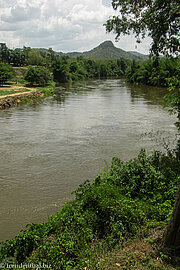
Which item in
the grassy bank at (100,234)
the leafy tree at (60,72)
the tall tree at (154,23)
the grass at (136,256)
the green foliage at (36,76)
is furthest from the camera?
the leafy tree at (60,72)

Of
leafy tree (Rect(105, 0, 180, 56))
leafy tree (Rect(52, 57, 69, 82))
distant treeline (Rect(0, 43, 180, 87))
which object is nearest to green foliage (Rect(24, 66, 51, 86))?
distant treeline (Rect(0, 43, 180, 87))

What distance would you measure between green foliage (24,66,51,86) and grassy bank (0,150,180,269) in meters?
50.0

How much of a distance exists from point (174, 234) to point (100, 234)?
1.84 meters

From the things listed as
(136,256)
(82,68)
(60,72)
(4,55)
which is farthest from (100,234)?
(82,68)

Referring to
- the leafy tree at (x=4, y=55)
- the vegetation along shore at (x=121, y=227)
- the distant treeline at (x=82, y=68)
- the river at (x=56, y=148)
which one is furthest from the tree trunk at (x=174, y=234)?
the leafy tree at (x=4, y=55)

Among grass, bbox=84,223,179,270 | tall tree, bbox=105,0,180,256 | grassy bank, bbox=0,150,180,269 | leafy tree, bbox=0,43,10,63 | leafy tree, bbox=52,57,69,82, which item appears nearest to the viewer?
grass, bbox=84,223,179,270

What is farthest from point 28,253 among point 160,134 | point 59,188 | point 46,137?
point 160,134

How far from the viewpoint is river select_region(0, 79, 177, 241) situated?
28.2 feet

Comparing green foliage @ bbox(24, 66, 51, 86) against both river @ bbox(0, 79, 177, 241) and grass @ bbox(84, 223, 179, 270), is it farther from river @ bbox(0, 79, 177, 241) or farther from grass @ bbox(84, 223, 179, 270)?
grass @ bbox(84, 223, 179, 270)

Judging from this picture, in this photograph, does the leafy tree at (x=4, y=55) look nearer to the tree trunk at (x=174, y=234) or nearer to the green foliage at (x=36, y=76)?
the green foliage at (x=36, y=76)

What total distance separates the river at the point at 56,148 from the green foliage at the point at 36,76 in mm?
27288

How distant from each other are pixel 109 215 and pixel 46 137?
12.2m

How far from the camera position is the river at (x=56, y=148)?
8.60 meters

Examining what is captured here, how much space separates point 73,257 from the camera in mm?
4691
